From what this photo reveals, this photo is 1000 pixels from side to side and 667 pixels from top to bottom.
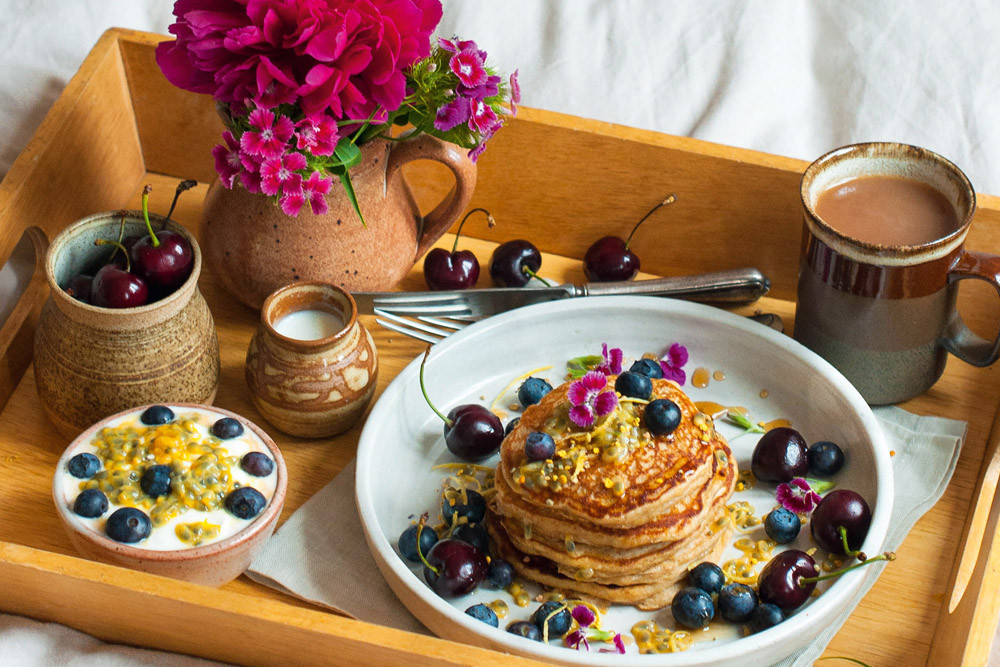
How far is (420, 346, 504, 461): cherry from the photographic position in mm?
1272

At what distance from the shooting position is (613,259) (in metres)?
1.52

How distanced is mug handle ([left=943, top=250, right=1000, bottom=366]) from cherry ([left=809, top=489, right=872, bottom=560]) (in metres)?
0.26

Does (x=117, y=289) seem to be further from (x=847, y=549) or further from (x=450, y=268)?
(x=847, y=549)

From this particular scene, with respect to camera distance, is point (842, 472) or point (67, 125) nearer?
point (842, 472)

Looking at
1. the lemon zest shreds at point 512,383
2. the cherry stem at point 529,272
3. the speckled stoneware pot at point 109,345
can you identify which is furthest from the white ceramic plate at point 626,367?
the speckled stoneware pot at point 109,345

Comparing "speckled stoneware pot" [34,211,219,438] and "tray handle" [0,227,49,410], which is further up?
"speckled stoneware pot" [34,211,219,438]

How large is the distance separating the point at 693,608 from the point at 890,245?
17.6 inches

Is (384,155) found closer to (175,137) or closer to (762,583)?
(175,137)

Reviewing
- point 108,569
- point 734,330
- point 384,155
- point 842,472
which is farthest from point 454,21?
point 108,569

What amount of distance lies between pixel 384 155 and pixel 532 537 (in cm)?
48

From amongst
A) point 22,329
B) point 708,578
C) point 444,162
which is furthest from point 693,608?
point 22,329

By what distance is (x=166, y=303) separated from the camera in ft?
3.92

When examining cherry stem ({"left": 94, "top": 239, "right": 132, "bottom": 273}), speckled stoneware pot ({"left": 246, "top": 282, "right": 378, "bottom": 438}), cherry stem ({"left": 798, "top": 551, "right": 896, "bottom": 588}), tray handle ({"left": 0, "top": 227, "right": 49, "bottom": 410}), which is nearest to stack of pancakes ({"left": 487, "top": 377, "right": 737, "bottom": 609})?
cherry stem ({"left": 798, "top": 551, "right": 896, "bottom": 588})

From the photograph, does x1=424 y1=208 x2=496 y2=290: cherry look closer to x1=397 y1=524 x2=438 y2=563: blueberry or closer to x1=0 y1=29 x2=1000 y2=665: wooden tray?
x1=0 y1=29 x2=1000 y2=665: wooden tray
